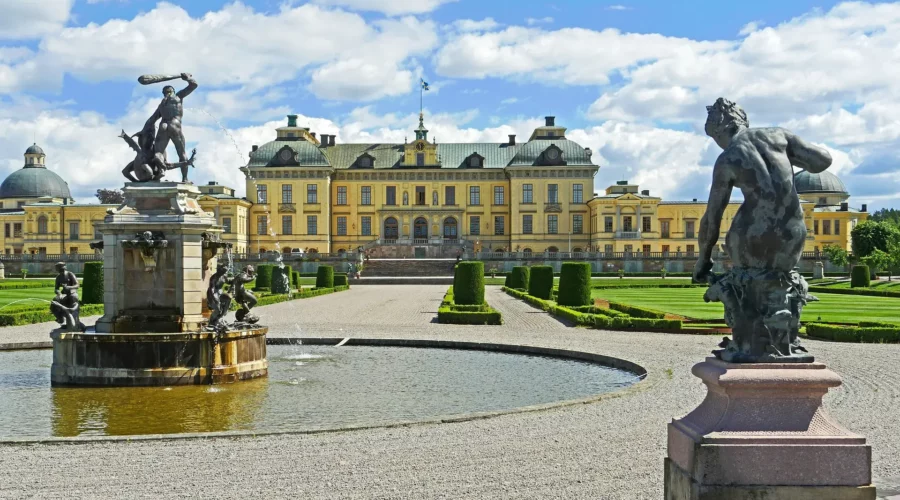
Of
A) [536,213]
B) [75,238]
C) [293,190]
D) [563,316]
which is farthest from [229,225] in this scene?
[563,316]

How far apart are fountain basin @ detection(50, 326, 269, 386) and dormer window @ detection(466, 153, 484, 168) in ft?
199

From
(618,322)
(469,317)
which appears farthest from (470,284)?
(618,322)

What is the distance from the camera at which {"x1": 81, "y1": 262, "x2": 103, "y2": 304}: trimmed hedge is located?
2530 cm

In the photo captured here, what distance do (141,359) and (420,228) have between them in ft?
197

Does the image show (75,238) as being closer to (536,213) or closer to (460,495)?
(536,213)

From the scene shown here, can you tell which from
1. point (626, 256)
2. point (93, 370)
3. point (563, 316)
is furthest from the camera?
point (626, 256)

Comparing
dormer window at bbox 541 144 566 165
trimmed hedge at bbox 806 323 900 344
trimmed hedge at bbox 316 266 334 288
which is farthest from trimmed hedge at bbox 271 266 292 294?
dormer window at bbox 541 144 566 165

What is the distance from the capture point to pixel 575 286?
82.2 ft

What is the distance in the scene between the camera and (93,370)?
442 inches

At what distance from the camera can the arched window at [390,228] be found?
70750 mm

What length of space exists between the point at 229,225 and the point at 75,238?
14.8m

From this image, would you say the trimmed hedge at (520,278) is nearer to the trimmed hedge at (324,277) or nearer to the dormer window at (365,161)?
the trimmed hedge at (324,277)

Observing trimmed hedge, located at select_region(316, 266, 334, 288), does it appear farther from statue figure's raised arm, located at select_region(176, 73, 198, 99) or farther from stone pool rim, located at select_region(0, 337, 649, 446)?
statue figure's raised arm, located at select_region(176, 73, 198, 99)

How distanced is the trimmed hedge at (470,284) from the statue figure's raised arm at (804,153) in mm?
19195
